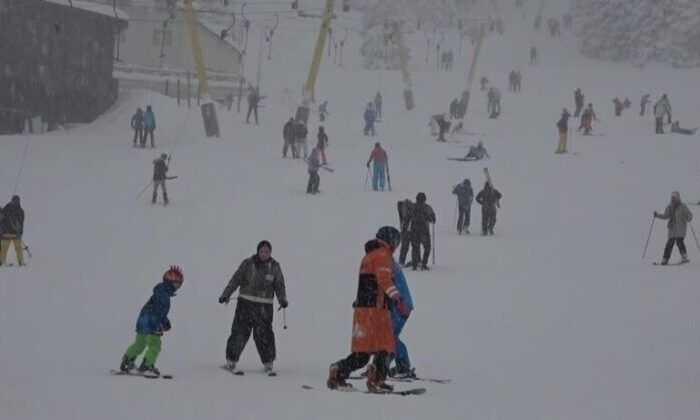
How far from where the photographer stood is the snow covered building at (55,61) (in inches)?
1613

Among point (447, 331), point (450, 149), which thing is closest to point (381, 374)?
point (447, 331)

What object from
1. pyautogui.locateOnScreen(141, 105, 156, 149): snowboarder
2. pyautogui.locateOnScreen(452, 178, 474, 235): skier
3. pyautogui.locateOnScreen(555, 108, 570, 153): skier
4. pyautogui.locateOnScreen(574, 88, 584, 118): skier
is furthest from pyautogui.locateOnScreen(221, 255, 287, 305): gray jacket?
pyautogui.locateOnScreen(574, 88, 584, 118): skier

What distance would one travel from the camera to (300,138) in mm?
36156

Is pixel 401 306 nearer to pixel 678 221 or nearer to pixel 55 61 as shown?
pixel 678 221

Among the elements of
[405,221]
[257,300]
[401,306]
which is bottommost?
[257,300]

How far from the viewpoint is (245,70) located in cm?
7338

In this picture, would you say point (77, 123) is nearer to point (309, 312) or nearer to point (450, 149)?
point (450, 149)

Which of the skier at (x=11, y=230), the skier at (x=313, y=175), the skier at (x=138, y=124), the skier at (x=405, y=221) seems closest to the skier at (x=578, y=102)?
the skier at (x=138, y=124)

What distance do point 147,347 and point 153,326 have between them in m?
0.22

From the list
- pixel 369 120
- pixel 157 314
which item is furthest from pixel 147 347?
pixel 369 120

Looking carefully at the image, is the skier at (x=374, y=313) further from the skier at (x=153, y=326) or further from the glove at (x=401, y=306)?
the skier at (x=153, y=326)

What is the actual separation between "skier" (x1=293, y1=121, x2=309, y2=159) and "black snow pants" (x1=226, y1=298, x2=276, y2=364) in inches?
987

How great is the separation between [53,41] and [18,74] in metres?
2.62

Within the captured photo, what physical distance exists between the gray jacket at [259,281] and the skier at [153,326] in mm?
650
